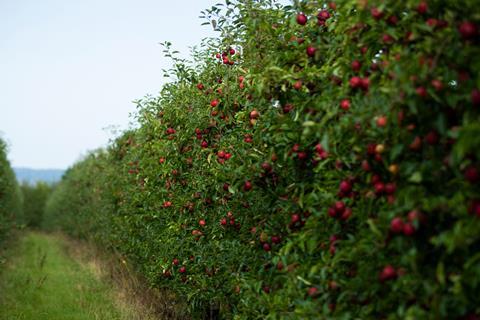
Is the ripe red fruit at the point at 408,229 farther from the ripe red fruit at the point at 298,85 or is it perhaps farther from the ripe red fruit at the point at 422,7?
the ripe red fruit at the point at 298,85

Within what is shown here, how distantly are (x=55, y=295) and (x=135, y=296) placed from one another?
1.98 metres

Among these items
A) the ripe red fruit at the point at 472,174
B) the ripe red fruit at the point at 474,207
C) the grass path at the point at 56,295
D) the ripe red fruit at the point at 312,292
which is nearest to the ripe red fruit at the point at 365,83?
the ripe red fruit at the point at 472,174

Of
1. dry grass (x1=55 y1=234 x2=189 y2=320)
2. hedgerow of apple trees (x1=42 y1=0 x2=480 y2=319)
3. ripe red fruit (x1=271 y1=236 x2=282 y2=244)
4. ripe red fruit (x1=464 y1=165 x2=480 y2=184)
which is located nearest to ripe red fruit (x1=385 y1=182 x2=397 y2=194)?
hedgerow of apple trees (x1=42 y1=0 x2=480 y2=319)

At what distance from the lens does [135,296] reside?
8.21m

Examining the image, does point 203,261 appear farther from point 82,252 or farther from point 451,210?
point 82,252

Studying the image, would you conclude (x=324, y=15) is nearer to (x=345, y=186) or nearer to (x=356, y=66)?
(x=356, y=66)

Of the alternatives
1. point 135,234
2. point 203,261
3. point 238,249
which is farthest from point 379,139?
point 135,234

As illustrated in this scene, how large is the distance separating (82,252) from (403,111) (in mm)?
15787

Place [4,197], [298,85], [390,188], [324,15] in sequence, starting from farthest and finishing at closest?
[4,197] < [324,15] < [298,85] < [390,188]

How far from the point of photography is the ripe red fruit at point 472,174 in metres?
2.01

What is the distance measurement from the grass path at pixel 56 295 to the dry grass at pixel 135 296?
0.39ft

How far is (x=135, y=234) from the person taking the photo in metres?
8.48

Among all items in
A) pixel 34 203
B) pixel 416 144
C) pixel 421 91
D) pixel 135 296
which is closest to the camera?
pixel 421 91

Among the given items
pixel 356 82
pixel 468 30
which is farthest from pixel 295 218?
pixel 468 30
